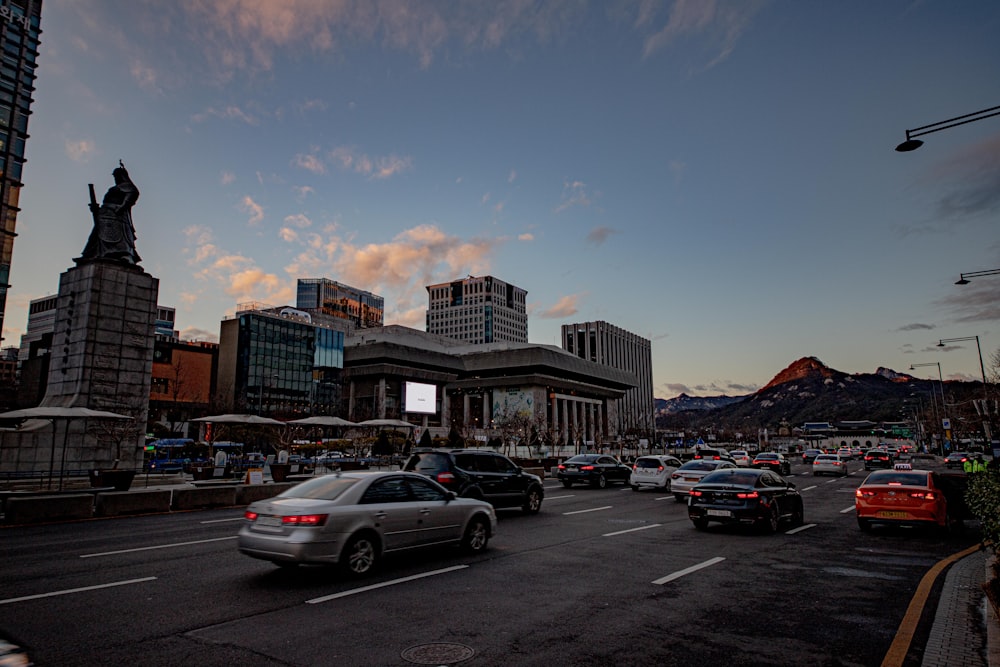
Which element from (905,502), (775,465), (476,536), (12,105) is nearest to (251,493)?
(476,536)

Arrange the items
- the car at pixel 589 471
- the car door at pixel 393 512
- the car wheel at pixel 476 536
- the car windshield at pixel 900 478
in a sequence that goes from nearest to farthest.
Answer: the car door at pixel 393 512, the car wheel at pixel 476 536, the car windshield at pixel 900 478, the car at pixel 589 471

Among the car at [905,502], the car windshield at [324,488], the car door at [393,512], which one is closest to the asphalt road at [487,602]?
the car door at [393,512]

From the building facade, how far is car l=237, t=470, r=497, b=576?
95606mm

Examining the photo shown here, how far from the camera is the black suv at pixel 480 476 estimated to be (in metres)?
15.3

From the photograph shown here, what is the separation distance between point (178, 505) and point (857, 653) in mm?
19520

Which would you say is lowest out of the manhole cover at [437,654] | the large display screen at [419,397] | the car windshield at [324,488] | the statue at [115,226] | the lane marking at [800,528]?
the lane marking at [800,528]

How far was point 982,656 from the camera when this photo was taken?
568 centimetres

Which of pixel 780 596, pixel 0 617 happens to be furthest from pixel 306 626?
pixel 780 596

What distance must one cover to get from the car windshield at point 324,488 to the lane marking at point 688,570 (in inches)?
182

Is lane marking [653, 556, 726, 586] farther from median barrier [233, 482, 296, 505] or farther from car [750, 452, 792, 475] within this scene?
car [750, 452, 792, 475]

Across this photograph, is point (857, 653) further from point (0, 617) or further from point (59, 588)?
point (59, 588)

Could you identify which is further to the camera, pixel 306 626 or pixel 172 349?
pixel 172 349

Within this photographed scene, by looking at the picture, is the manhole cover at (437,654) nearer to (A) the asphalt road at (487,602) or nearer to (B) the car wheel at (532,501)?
(A) the asphalt road at (487,602)

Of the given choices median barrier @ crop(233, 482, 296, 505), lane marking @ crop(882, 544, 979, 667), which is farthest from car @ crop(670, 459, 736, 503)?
median barrier @ crop(233, 482, 296, 505)
